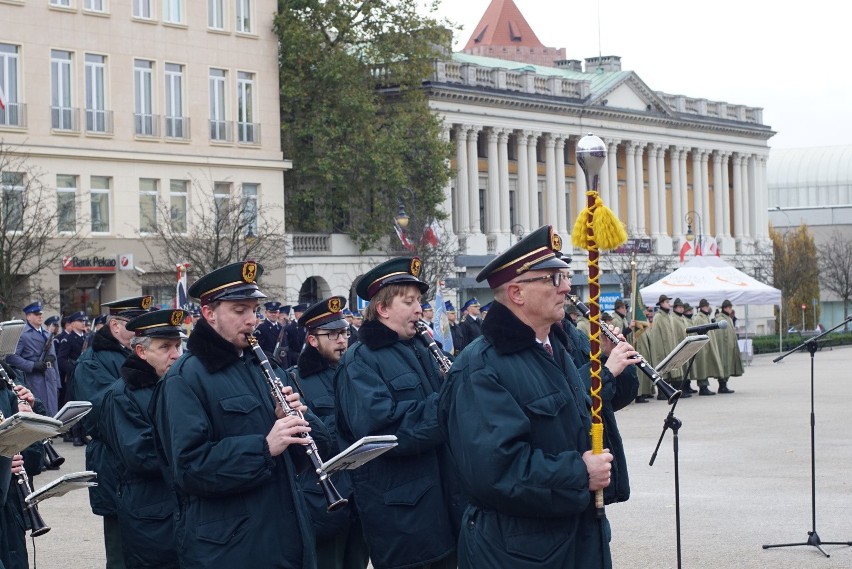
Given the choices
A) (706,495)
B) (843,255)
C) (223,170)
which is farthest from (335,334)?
(843,255)

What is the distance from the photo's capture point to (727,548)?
11617mm

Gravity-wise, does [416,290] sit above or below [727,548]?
above

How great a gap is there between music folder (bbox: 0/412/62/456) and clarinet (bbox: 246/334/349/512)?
107 centimetres

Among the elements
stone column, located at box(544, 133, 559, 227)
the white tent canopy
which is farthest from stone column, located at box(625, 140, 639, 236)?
the white tent canopy

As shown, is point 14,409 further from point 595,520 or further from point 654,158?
point 654,158

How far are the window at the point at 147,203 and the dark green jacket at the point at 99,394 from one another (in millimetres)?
38354

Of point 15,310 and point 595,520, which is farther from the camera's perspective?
point 15,310

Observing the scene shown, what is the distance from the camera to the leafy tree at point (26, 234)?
3488 centimetres

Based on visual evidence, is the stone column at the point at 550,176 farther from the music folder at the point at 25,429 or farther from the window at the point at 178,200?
the music folder at the point at 25,429

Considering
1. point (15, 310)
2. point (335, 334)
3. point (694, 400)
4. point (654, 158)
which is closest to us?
point (335, 334)

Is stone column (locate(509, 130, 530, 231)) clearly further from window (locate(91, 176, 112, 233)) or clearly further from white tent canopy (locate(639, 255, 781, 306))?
white tent canopy (locate(639, 255, 781, 306))

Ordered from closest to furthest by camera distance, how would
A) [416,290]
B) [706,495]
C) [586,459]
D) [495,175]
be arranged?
[586,459] → [416,290] → [706,495] → [495,175]

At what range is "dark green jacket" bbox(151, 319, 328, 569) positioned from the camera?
21.8 ft

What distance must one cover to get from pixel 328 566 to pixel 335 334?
145 centimetres
